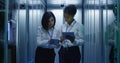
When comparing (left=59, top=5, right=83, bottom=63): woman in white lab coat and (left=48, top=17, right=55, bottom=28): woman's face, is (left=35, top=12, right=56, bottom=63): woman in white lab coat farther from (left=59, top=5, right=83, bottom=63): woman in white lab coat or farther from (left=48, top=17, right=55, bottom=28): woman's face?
(left=59, top=5, right=83, bottom=63): woman in white lab coat

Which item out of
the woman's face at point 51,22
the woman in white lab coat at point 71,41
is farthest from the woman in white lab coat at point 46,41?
the woman in white lab coat at point 71,41

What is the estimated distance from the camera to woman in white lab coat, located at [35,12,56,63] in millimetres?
3939

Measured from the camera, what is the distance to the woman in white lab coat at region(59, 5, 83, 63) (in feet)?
13.1

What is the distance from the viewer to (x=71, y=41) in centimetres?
402

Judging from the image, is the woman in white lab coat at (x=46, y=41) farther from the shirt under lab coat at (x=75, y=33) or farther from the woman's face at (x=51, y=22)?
the shirt under lab coat at (x=75, y=33)

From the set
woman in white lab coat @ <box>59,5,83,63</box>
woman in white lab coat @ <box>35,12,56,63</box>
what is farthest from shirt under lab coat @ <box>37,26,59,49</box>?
woman in white lab coat @ <box>59,5,83,63</box>

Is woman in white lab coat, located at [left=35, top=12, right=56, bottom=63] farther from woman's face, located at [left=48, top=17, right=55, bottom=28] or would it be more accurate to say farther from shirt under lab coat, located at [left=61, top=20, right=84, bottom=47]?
shirt under lab coat, located at [left=61, top=20, right=84, bottom=47]

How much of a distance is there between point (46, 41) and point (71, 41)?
0.36 meters

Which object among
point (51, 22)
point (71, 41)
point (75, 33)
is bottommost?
point (71, 41)

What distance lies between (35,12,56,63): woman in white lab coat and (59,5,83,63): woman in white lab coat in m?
0.17

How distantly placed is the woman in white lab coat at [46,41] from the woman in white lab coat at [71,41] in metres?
0.17

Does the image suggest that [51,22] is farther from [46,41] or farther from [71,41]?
[71,41]

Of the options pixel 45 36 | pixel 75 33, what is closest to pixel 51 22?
pixel 45 36

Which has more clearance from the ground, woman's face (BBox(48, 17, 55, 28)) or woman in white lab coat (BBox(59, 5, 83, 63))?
woman's face (BBox(48, 17, 55, 28))
